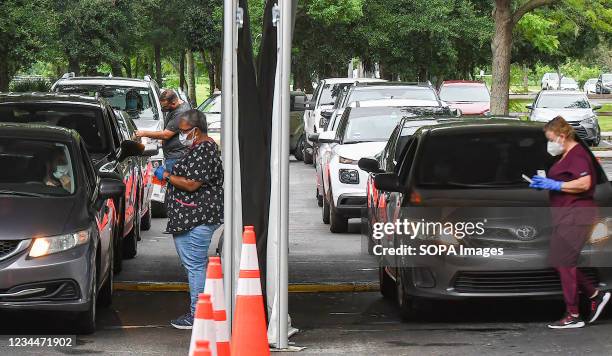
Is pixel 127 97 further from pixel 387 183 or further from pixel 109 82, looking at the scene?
pixel 387 183

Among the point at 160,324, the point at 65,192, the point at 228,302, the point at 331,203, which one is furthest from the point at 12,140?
the point at 331,203

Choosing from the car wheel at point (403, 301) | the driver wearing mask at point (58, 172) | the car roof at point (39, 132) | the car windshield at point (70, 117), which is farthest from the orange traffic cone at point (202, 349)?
the car windshield at point (70, 117)

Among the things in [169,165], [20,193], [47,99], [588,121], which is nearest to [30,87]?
[588,121]

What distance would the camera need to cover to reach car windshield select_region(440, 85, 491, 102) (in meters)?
41.7

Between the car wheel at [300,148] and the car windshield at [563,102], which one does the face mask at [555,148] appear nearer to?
the car wheel at [300,148]

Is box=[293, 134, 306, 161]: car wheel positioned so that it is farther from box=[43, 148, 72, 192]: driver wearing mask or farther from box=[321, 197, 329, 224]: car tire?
box=[43, 148, 72, 192]: driver wearing mask

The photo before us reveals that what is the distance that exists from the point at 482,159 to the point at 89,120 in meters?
5.31

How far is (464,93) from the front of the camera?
42.2 meters

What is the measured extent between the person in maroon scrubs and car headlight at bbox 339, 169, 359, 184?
752cm

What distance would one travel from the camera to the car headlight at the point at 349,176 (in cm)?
1828

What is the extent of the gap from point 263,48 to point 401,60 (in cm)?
4071

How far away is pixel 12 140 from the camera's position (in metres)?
11.9

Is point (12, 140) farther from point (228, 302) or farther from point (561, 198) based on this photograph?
point (561, 198)

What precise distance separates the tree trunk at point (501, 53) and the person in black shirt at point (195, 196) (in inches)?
945
